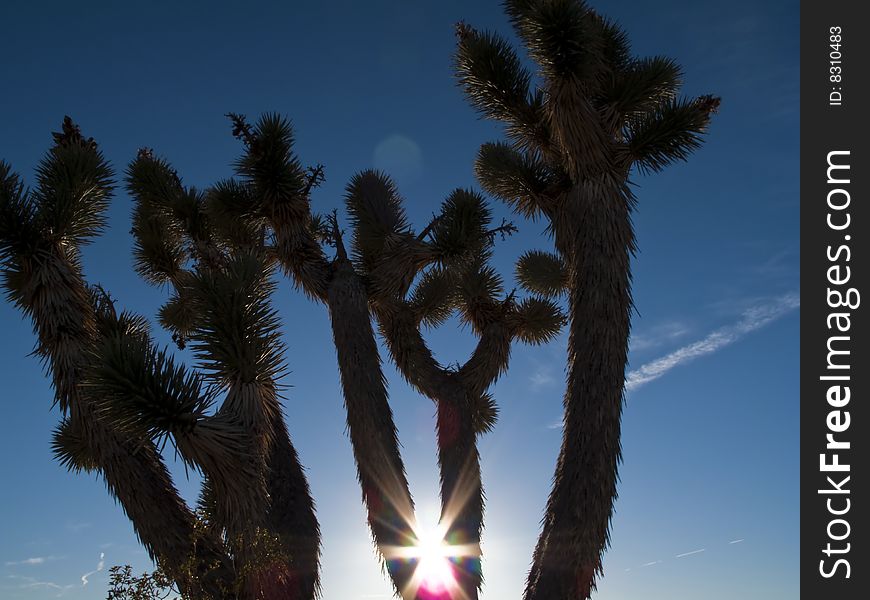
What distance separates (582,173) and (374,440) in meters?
4.66

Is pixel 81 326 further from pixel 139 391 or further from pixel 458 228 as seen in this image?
pixel 458 228

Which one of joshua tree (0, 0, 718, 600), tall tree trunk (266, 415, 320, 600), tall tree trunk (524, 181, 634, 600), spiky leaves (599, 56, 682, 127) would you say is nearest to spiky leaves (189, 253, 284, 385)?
joshua tree (0, 0, 718, 600)

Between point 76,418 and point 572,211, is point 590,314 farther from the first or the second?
point 76,418

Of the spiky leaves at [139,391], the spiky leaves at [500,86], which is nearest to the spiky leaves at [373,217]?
the spiky leaves at [500,86]

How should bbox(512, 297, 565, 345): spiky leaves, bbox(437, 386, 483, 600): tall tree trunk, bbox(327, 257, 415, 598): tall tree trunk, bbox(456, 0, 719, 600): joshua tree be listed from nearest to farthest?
1. bbox(456, 0, 719, 600): joshua tree
2. bbox(327, 257, 415, 598): tall tree trunk
3. bbox(437, 386, 483, 600): tall tree trunk
4. bbox(512, 297, 565, 345): spiky leaves

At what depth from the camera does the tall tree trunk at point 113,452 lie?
8.14m

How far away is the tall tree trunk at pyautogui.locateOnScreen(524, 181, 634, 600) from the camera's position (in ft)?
25.8

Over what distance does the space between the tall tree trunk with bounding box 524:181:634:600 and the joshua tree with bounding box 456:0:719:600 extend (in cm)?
1

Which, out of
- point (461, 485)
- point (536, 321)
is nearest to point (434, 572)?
point (461, 485)

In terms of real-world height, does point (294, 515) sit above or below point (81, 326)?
below

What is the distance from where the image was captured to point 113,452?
8352 millimetres

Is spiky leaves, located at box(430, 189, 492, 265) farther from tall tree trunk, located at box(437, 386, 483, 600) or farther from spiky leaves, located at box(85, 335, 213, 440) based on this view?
spiky leaves, located at box(85, 335, 213, 440)

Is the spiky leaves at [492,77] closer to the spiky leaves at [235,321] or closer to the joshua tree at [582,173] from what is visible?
the joshua tree at [582,173]
